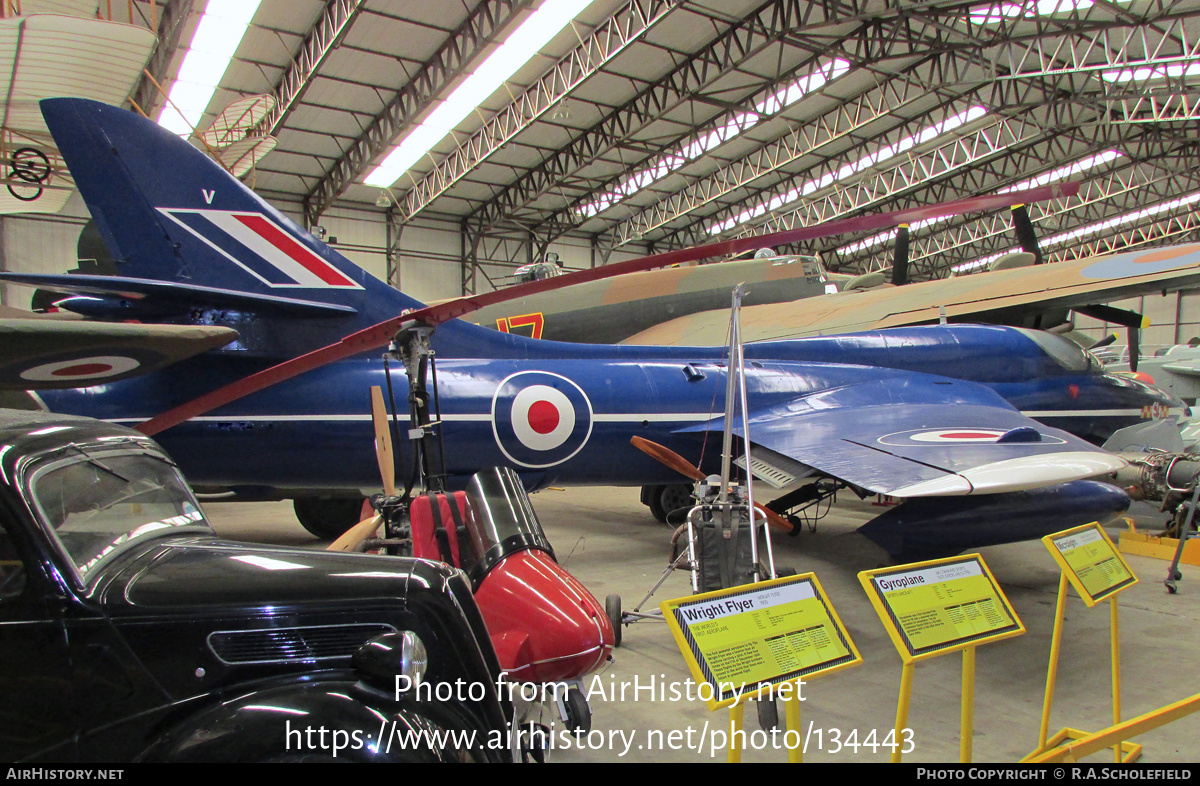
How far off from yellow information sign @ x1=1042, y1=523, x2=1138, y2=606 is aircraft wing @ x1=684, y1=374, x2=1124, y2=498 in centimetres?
74

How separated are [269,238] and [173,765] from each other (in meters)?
4.98

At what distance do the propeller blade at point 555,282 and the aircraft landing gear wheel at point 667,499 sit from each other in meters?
5.20

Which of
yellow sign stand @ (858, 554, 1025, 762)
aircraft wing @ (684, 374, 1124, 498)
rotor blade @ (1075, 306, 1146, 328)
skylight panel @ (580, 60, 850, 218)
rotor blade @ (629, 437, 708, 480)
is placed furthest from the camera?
skylight panel @ (580, 60, 850, 218)

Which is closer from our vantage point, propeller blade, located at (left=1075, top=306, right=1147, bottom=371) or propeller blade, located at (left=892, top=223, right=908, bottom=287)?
propeller blade, located at (left=1075, top=306, right=1147, bottom=371)

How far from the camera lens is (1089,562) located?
3264 millimetres

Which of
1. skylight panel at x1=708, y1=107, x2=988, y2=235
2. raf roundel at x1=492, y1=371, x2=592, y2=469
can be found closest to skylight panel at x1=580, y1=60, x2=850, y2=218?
skylight panel at x1=708, y1=107, x2=988, y2=235

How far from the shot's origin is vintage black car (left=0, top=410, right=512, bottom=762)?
1887 millimetres

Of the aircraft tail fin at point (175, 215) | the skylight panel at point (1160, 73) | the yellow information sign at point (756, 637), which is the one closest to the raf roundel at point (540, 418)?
the aircraft tail fin at point (175, 215)

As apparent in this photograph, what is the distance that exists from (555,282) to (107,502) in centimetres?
186

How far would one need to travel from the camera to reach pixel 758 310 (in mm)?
11156

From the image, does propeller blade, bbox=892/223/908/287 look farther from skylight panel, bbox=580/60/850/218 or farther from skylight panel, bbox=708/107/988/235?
skylight panel, bbox=708/107/988/235

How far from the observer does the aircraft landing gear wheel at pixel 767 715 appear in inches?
127

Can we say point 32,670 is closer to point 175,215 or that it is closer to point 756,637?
point 756,637

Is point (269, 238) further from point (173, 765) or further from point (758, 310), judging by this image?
point (758, 310)
